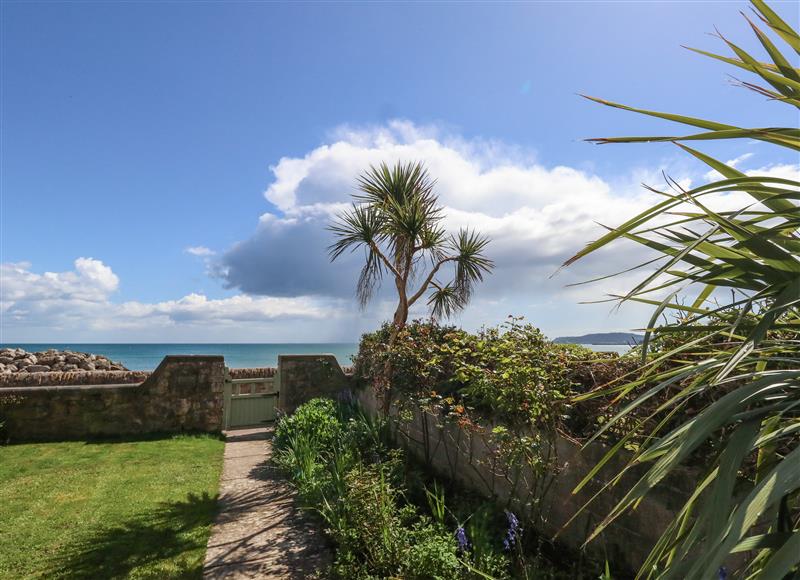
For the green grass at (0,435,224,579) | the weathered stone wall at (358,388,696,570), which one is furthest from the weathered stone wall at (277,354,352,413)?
the weathered stone wall at (358,388,696,570)

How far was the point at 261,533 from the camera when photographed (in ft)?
14.8

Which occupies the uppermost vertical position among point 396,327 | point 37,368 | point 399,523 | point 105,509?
point 396,327

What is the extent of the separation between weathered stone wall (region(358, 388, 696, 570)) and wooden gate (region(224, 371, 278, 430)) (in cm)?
671

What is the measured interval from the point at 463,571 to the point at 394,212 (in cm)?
560

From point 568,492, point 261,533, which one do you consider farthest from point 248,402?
point 568,492

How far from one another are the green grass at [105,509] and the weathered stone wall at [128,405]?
0.58 m

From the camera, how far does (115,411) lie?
8.96 meters

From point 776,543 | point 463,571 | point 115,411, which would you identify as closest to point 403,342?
point 463,571

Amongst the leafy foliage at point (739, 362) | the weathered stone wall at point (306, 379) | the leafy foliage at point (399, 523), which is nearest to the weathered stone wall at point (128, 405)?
the weathered stone wall at point (306, 379)

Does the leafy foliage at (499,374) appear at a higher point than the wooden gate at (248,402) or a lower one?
higher

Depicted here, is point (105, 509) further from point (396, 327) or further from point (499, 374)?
point (499, 374)

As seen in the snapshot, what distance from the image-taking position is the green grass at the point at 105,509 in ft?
12.6

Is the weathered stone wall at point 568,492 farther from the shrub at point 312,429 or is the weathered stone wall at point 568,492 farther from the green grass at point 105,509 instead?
the green grass at point 105,509

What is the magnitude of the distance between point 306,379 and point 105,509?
5749 mm
